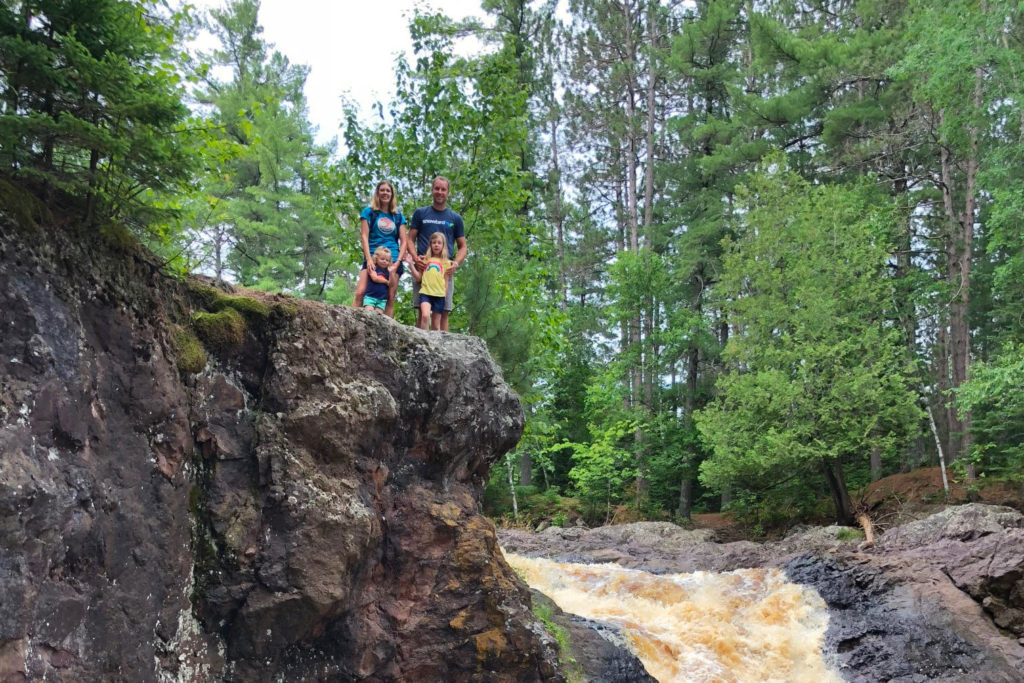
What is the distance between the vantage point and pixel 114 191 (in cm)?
353

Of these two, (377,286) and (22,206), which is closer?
(22,206)

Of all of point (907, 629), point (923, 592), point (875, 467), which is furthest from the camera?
point (875, 467)

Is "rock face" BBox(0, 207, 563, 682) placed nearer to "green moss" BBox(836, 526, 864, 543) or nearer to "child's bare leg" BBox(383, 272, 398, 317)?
"child's bare leg" BBox(383, 272, 398, 317)

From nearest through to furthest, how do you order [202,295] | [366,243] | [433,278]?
[202,295] < [366,243] < [433,278]

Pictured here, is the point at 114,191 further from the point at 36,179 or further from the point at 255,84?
the point at 255,84

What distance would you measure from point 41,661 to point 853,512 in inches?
563

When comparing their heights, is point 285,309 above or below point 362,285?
below

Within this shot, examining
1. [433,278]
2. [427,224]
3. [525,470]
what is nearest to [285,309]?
[433,278]

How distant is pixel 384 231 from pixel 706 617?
20.6ft

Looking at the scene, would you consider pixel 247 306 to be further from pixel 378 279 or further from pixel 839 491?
pixel 839 491

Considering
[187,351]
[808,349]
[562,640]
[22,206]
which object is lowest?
[562,640]

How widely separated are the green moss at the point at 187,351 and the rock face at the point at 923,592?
24.7ft

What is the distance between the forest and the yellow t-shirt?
938 mm

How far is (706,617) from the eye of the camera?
8.45m
